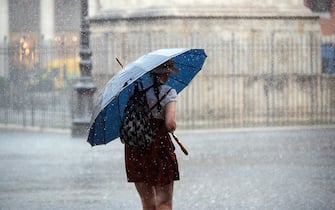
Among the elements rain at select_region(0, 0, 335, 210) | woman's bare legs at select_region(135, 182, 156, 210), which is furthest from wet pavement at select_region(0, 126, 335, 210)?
woman's bare legs at select_region(135, 182, 156, 210)

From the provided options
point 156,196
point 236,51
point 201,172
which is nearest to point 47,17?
point 236,51

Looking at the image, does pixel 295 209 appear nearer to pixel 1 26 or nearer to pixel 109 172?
pixel 109 172

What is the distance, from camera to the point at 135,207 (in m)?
9.64

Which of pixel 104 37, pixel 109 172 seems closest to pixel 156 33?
pixel 104 37

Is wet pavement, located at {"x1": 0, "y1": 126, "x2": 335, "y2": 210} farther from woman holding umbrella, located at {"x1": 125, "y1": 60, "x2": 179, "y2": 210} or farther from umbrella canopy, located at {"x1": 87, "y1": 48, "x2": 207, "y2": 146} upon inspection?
woman holding umbrella, located at {"x1": 125, "y1": 60, "x2": 179, "y2": 210}

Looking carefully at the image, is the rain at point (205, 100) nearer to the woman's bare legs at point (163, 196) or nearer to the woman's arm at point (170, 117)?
the woman's bare legs at point (163, 196)

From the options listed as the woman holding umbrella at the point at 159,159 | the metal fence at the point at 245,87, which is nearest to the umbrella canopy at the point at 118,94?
the woman holding umbrella at the point at 159,159

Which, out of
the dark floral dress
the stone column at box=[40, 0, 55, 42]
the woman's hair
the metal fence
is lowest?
the stone column at box=[40, 0, 55, 42]

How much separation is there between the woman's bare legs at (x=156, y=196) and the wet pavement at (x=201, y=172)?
2640 mm

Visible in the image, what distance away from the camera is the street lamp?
18547 millimetres

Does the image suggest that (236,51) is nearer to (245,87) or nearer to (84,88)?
(245,87)

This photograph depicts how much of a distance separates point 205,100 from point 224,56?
48.7 inches

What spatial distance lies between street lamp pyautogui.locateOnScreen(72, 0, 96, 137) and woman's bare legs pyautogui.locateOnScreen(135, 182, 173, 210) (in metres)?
11.6

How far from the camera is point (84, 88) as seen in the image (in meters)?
19.1
